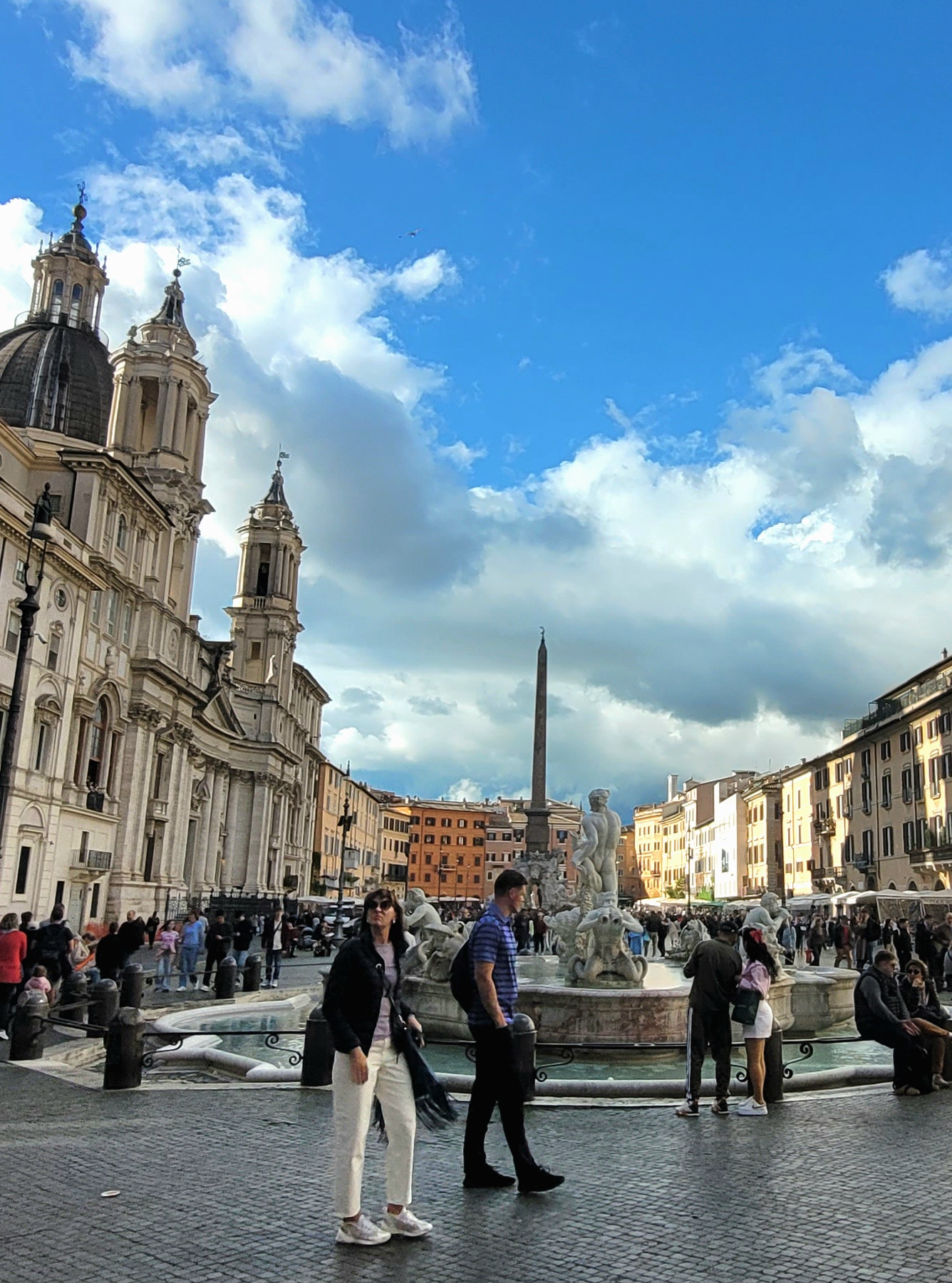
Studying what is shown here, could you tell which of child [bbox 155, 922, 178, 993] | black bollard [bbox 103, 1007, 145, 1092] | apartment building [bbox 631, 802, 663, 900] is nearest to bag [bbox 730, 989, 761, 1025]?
black bollard [bbox 103, 1007, 145, 1092]

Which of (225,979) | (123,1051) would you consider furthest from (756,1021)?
(225,979)

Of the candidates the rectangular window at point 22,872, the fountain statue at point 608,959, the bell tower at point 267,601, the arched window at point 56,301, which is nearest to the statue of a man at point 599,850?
the fountain statue at point 608,959

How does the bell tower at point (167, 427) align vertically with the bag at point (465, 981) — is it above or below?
above

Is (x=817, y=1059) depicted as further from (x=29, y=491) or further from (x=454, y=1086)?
(x=29, y=491)

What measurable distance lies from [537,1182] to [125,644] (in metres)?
38.5

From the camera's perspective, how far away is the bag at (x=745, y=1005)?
8.32 meters

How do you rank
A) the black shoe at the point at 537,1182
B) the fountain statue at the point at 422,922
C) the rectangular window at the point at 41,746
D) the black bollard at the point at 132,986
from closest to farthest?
1. the black shoe at the point at 537,1182
2. the black bollard at the point at 132,986
3. the fountain statue at the point at 422,922
4. the rectangular window at the point at 41,746

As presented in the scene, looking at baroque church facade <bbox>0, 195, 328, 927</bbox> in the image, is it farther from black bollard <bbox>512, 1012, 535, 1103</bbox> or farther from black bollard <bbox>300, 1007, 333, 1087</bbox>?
black bollard <bbox>512, 1012, 535, 1103</bbox>

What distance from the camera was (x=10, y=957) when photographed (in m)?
12.8

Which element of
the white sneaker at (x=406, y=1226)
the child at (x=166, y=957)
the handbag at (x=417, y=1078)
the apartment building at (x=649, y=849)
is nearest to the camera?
the white sneaker at (x=406, y=1226)

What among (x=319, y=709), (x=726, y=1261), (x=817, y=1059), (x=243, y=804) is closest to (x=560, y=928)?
(x=817, y=1059)

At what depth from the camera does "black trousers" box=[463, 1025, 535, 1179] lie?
234 inches

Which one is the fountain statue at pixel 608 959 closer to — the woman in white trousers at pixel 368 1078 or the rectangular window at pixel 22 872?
the woman in white trousers at pixel 368 1078

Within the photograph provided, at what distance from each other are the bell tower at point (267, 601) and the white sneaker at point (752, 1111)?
66.5m
